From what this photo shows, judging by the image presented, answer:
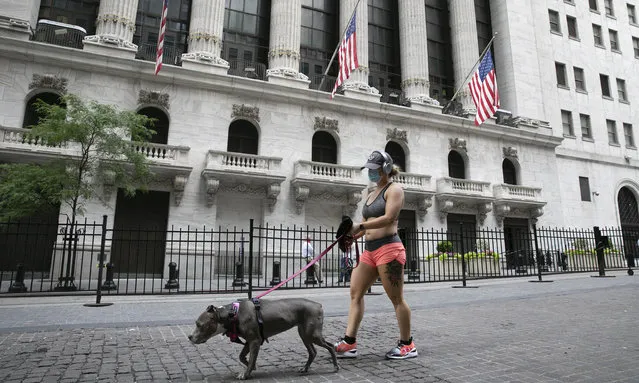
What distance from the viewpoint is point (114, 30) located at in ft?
67.2

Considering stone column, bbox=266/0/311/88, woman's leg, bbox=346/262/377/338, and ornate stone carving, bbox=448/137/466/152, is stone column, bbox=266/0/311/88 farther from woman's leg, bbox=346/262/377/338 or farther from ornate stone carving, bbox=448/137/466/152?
woman's leg, bbox=346/262/377/338

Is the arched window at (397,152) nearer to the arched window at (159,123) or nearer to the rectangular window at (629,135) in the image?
the arched window at (159,123)

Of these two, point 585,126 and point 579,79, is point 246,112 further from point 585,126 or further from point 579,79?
point 579,79

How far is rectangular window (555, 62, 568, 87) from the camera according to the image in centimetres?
3381

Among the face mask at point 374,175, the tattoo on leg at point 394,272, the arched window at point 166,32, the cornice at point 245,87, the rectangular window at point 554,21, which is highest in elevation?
the rectangular window at point 554,21

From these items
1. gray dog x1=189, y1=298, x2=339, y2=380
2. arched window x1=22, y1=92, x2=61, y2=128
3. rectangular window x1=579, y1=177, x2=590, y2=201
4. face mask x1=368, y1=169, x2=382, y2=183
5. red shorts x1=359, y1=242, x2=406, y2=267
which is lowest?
gray dog x1=189, y1=298, x2=339, y2=380

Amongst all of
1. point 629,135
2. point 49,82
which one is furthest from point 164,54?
point 629,135

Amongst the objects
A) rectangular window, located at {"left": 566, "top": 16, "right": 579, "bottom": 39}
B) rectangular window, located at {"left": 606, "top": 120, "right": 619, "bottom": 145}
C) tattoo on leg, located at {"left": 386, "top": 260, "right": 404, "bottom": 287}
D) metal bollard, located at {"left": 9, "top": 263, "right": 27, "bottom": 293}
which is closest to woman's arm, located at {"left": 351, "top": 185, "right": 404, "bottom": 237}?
tattoo on leg, located at {"left": 386, "top": 260, "right": 404, "bottom": 287}

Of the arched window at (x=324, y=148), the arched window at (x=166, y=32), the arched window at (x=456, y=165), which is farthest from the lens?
the arched window at (x=456, y=165)

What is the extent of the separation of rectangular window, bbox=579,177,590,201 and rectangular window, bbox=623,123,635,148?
7.55 metres

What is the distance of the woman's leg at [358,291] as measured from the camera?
425cm

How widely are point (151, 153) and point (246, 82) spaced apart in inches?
262

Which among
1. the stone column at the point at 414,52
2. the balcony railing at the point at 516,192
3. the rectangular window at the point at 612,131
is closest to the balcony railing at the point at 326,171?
the stone column at the point at 414,52

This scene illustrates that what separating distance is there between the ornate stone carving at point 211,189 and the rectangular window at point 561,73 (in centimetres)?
3093
